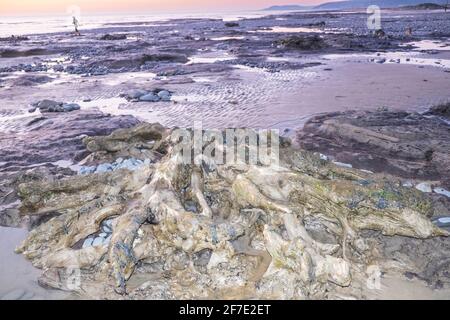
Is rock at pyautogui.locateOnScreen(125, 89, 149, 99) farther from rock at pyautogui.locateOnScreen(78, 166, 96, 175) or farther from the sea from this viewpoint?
the sea

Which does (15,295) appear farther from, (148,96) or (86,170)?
(148,96)

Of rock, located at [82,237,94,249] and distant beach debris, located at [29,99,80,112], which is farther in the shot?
distant beach debris, located at [29,99,80,112]

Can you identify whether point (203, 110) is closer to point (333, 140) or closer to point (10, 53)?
point (333, 140)

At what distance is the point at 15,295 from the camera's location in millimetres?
3936

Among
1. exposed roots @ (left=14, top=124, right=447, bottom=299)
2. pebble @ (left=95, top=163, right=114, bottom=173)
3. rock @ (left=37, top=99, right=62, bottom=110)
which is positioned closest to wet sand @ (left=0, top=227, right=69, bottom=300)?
exposed roots @ (left=14, top=124, right=447, bottom=299)

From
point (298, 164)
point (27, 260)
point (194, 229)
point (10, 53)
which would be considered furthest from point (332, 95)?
point (10, 53)

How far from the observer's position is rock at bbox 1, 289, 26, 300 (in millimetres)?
3906

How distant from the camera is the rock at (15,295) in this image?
3.91 m

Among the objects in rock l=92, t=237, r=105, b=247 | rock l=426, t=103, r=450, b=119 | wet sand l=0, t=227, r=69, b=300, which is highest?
rock l=426, t=103, r=450, b=119

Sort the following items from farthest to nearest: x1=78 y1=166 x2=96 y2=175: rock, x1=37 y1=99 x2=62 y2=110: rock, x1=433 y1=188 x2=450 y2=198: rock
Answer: x1=37 y1=99 x2=62 y2=110: rock → x1=78 y1=166 x2=96 y2=175: rock → x1=433 y1=188 x2=450 y2=198: rock

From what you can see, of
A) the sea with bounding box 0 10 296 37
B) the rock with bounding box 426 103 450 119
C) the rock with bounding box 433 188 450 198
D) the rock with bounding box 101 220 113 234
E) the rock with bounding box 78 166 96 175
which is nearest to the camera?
the rock with bounding box 101 220 113 234

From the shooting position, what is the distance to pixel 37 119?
1049 cm

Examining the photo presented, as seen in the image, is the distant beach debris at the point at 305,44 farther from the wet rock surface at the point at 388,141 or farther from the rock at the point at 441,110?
the wet rock surface at the point at 388,141

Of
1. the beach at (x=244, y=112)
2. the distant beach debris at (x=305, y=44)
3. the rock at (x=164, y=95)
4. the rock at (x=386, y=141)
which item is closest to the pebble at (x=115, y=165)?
the beach at (x=244, y=112)
